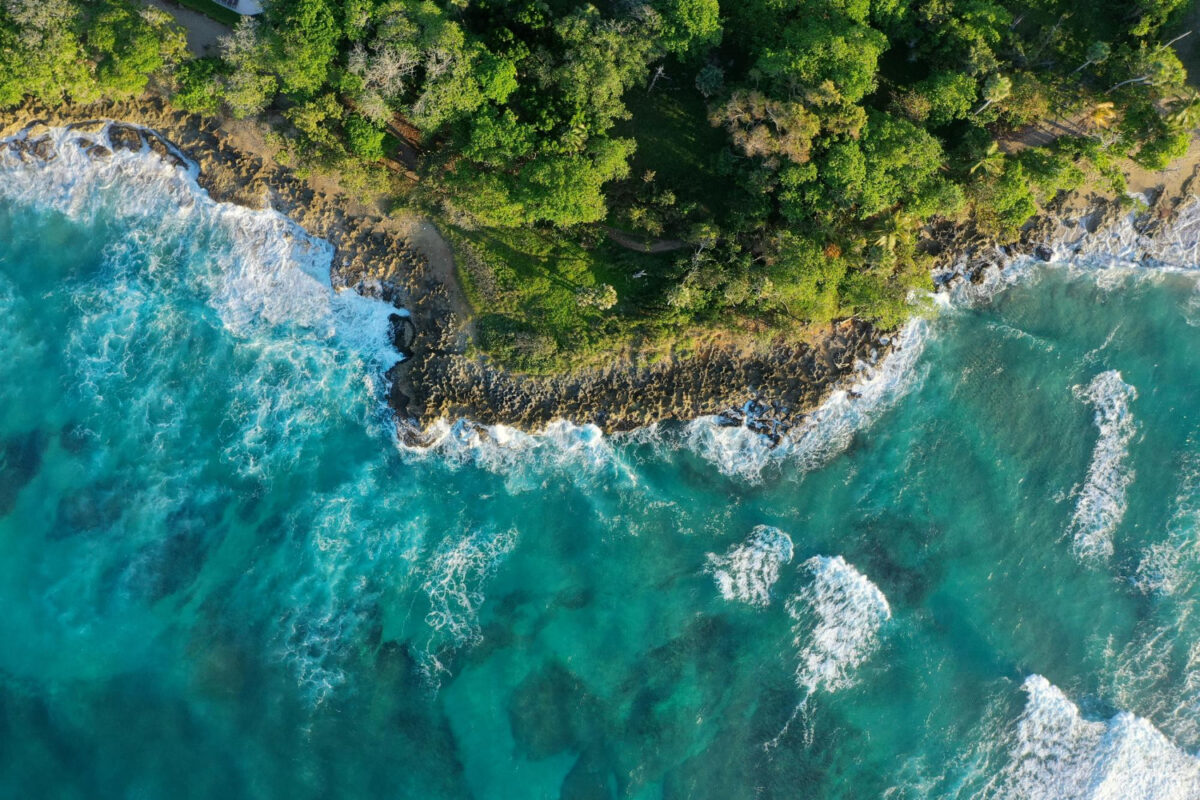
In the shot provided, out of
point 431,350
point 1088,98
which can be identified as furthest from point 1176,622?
point 431,350

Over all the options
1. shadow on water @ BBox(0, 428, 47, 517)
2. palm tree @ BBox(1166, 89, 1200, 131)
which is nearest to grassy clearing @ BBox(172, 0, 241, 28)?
shadow on water @ BBox(0, 428, 47, 517)

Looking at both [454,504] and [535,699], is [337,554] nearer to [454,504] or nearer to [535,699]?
[454,504]

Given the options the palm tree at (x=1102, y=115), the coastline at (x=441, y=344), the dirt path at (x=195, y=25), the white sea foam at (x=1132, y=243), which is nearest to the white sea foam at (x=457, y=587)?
the coastline at (x=441, y=344)

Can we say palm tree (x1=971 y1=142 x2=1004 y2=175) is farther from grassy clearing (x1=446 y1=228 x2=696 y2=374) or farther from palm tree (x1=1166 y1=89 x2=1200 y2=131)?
grassy clearing (x1=446 y1=228 x2=696 y2=374)

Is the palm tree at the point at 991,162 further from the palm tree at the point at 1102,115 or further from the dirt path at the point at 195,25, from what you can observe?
the dirt path at the point at 195,25

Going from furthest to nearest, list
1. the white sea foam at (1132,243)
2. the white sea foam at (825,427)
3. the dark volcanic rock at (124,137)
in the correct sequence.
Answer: the white sea foam at (1132,243) → the dark volcanic rock at (124,137) → the white sea foam at (825,427)
